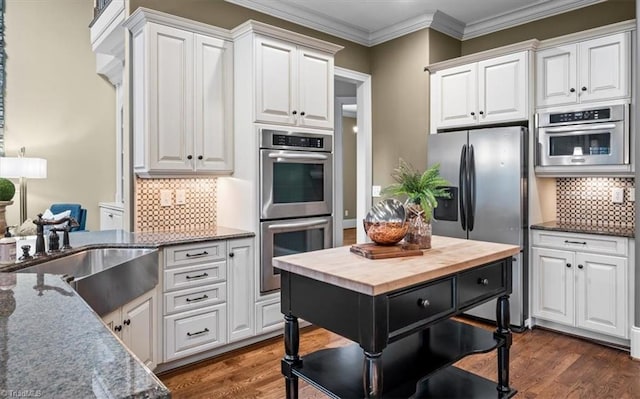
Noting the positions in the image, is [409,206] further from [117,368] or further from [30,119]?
[30,119]

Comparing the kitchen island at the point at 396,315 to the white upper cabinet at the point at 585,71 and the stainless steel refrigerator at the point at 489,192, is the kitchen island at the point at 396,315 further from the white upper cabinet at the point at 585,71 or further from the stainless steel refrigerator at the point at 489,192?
the white upper cabinet at the point at 585,71

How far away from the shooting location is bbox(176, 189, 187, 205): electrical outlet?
3.44m

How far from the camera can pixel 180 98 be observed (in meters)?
3.20

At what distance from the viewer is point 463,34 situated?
4.64 meters

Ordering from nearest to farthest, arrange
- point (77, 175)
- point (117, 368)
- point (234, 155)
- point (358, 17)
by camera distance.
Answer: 1. point (117, 368)
2. point (234, 155)
3. point (358, 17)
4. point (77, 175)

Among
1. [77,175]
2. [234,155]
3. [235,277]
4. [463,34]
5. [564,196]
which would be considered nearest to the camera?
[235,277]

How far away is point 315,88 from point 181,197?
1.45 meters

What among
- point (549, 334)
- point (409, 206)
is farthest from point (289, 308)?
point (549, 334)

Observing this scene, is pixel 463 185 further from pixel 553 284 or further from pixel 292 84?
pixel 292 84

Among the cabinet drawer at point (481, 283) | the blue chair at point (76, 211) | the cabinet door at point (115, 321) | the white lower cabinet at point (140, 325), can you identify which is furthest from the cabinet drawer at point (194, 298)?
the blue chair at point (76, 211)

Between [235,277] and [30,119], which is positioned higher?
[30,119]

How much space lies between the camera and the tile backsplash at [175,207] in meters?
3.27

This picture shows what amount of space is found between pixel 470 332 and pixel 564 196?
7.74ft

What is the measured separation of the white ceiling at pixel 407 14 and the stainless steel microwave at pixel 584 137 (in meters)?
1.16
